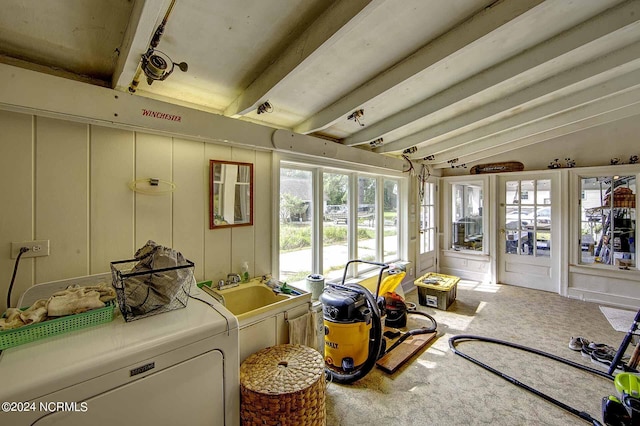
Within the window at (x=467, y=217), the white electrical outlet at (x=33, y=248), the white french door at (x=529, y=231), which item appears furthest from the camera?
the window at (x=467, y=217)

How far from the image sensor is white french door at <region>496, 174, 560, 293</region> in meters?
4.28

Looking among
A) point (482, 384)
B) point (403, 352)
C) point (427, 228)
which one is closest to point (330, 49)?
point (403, 352)

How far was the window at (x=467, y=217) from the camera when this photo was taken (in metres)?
5.00

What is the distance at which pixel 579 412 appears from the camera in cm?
180

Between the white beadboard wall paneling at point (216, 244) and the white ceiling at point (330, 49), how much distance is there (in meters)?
0.32

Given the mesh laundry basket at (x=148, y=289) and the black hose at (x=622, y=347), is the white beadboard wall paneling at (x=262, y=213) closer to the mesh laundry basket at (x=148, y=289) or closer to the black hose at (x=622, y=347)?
the mesh laundry basket at (x=148, y=289)

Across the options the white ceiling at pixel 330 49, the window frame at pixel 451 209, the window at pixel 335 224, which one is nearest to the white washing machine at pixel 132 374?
the white ceiling at pixel 330 49

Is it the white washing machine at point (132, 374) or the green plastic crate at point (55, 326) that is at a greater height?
the green plastic crate at point (55, 326)

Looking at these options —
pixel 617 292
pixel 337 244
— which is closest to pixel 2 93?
pixel 337 244

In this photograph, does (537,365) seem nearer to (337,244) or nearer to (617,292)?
(337,244)

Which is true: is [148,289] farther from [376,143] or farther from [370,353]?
[376,143]

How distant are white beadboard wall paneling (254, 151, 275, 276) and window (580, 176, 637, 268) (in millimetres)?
4771

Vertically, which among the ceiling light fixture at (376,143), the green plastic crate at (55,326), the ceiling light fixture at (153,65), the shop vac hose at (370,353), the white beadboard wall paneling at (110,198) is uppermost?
the ceiling light fixture at (376,143)

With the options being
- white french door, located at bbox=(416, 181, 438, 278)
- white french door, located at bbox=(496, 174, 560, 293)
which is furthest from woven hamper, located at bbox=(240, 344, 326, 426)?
white french door, located at bbox=(496, 174, 560, 293)
